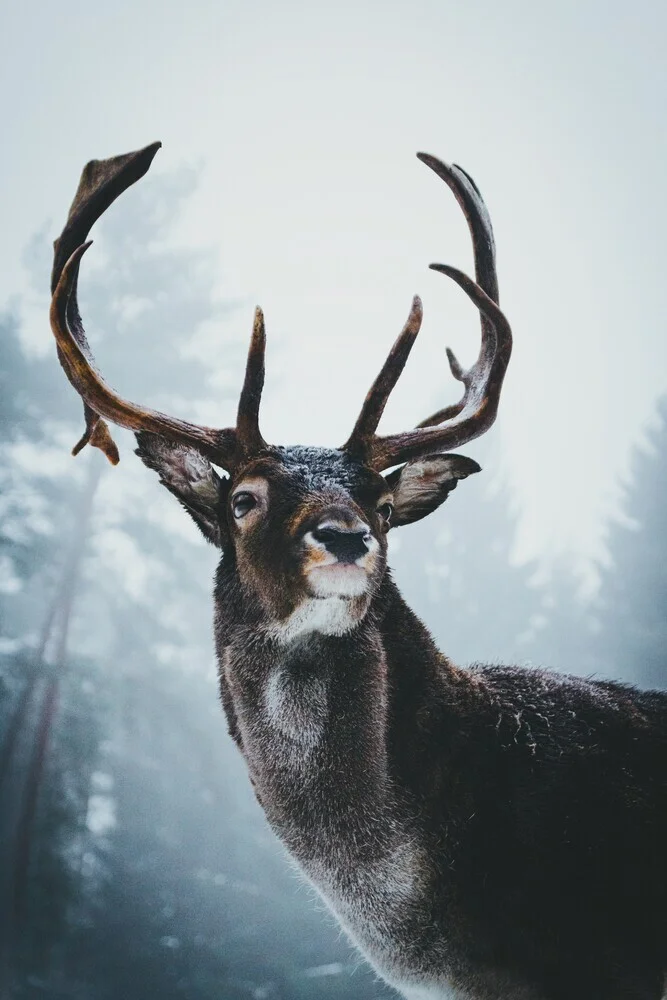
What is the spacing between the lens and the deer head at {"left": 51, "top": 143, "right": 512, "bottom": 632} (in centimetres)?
329

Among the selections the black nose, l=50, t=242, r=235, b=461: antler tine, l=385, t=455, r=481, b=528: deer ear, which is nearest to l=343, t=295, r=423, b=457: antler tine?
l=385, t=455, r=481, b=528: deer ear

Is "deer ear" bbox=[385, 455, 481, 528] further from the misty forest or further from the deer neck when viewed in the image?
the misty forest

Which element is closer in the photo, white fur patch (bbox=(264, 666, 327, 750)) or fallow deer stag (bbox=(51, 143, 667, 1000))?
fallow deer stag (bbox=(51, 143, 667, 1000))

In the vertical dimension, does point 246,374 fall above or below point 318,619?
above

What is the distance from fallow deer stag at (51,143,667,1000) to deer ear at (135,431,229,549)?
0.04ft

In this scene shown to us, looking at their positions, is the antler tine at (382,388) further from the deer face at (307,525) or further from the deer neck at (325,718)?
the deer neck at (325,718)

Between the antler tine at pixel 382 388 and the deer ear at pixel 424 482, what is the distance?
27 cm

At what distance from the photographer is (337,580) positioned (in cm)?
304

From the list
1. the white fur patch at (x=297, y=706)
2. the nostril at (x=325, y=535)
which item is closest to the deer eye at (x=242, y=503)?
the nostril at (x=325, y=535)

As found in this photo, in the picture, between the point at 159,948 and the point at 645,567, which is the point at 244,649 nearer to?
the point at 159,948

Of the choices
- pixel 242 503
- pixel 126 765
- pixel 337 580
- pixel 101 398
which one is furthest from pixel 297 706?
pixel 126 765

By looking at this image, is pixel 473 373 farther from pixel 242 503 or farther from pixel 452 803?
pixel 452 803

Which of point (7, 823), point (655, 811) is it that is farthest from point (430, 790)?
point (7, 823)

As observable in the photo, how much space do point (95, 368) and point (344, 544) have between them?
1.76 meters
